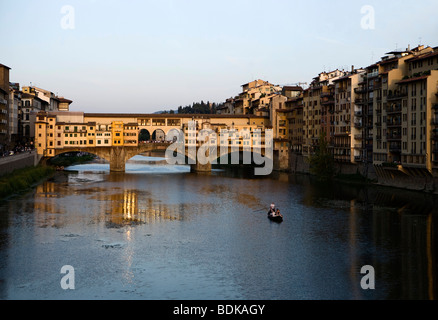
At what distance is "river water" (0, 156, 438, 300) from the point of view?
72.6 feet

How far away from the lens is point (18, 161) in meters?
59.6

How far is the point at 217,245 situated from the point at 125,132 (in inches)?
2192

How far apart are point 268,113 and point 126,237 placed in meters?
63.8

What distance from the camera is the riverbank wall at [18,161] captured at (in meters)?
51.5

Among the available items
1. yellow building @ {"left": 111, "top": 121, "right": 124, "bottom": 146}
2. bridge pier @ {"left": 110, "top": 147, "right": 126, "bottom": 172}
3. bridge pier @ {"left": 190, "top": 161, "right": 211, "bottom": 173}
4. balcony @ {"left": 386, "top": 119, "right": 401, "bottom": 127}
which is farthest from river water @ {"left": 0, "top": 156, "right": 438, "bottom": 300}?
yellow building @ {"left": 111, "top": 121, "right": 124, "bottom": 146}

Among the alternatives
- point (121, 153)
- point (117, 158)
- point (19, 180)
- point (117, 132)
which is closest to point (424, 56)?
point (19, 180)

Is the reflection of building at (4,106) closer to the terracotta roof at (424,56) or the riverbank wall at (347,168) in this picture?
the riverbank wall at (347,168)

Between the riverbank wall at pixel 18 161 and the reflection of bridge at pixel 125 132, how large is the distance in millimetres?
5824

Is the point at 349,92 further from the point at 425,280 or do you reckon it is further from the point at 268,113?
the point at 425,280

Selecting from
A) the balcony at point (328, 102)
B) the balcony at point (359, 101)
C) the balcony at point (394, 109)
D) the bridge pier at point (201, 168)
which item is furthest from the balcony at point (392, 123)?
the bridge pier at point (201, 168)

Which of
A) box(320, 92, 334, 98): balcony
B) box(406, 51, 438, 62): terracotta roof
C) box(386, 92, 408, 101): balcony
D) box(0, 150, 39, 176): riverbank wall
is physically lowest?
box(0, 150, 39, 176): riverbank wall

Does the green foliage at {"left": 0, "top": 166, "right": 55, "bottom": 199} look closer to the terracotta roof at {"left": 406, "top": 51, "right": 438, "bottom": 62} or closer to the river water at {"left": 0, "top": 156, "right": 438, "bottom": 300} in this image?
the river water at {"left": 0, "top": 156, "right": 438, "bottom": 300}

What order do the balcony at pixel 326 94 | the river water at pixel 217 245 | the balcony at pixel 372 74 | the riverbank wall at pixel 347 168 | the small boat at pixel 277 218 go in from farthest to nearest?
1. the balcony at pixel 326 94
2. the riverbank wall at pixel 347 168
3. the balcony at pixel 372 74
4. the small boat at pixel 277 218
5. the river water at pixel 217 245

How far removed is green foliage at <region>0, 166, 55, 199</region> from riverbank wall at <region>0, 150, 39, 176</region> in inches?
23.4
